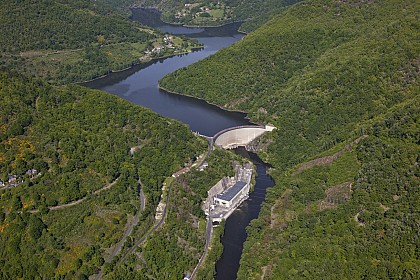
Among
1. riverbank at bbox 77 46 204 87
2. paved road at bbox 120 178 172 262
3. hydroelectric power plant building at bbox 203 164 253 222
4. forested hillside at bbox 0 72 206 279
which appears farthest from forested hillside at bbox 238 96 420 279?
riverbank at bbox 77 46 204 87

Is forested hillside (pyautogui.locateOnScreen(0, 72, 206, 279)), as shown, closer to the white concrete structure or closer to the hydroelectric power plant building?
the hydroelectric power plant building

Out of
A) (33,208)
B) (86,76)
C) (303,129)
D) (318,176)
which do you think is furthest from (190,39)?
→ (33,208)

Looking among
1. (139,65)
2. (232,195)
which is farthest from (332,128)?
(139,65)

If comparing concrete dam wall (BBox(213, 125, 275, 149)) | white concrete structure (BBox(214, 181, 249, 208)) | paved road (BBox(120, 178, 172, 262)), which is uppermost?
paved road (BBox(120, 178, 172, 262))

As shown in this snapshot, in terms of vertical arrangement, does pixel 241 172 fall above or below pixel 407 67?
below

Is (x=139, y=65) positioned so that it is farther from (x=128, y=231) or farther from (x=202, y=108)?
(x=128, y=231)

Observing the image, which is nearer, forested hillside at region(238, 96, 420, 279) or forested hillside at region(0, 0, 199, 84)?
forested hillside at region(238, 96, 420, 279)

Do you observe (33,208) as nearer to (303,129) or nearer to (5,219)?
(5,219)
